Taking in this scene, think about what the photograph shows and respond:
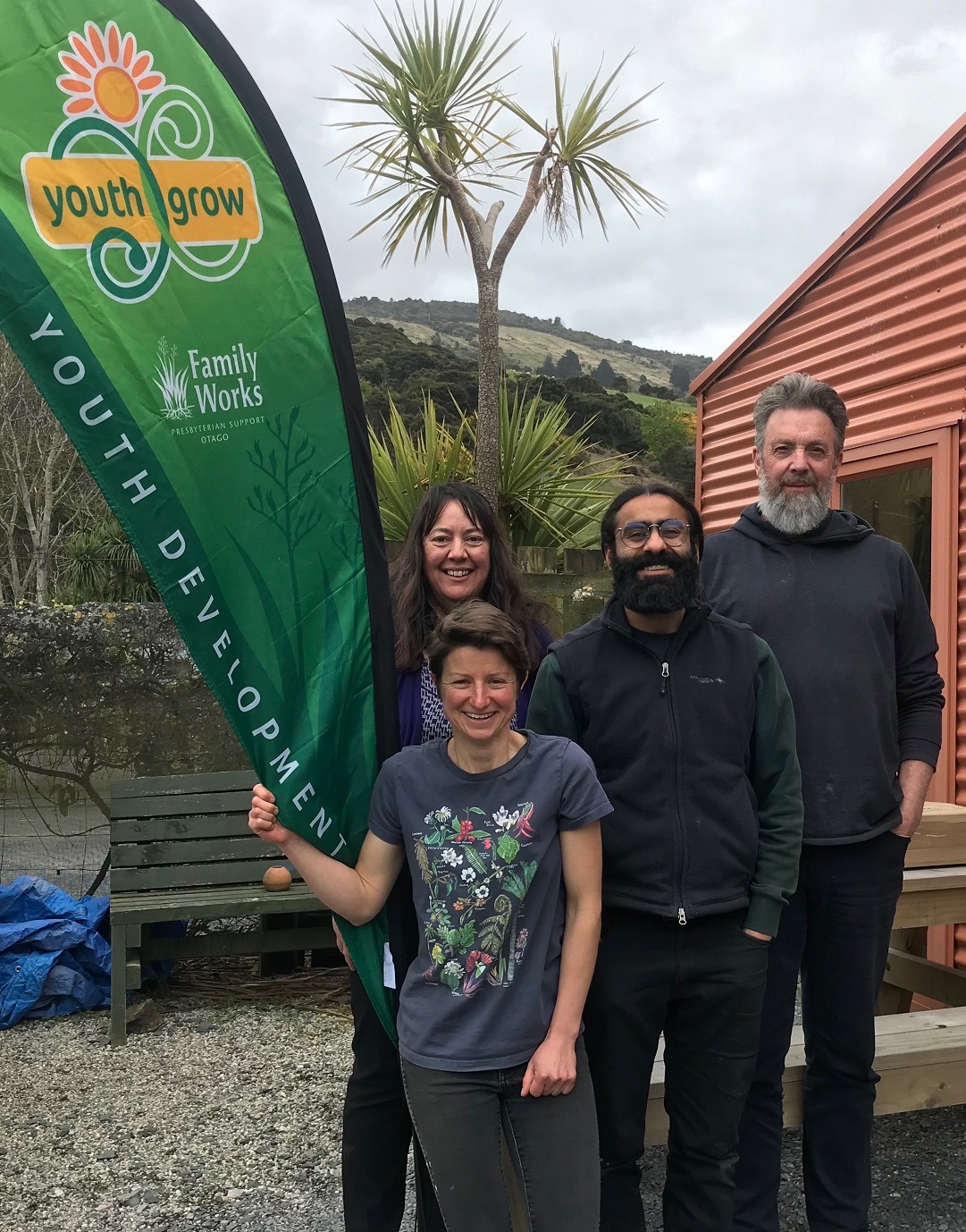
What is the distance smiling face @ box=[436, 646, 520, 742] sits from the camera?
6.56 ft

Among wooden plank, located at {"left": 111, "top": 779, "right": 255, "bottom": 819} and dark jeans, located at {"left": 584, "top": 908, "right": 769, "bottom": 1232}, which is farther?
wooden plank, located at {"left": 111, "top": 779, "right": 255, "bottom": 819}

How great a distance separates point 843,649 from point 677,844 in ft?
2.20

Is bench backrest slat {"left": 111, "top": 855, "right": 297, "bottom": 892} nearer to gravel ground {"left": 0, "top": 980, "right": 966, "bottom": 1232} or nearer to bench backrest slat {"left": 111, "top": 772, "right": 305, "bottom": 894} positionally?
bench backrest slat {"left": 111, "top": 772, "right": 305, "bottom": 894}

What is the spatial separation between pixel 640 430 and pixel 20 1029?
4786 centimetres

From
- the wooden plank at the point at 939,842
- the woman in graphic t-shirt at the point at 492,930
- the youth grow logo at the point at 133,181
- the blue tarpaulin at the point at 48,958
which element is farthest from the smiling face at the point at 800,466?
the blue tarpaulin at the point at 48,958

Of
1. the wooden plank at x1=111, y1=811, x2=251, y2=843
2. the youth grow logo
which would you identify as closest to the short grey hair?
the youth grow logo

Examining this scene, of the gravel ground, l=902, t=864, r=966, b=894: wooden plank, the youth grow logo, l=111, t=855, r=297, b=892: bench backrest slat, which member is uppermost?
the youth grow logo

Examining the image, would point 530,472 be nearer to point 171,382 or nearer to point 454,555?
point 454,555

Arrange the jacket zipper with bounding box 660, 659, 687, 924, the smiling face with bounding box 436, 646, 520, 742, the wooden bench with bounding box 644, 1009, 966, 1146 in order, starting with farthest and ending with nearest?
the wooden bench with bounding box 644, 1009, 966, 1146 < the jacket zipper with bounding box 660, 659, 687, 924 < the smiling face with bounding box 436, 646, 520, 742

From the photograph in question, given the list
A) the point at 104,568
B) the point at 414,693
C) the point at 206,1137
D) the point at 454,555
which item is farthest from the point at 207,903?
the point at 104,568

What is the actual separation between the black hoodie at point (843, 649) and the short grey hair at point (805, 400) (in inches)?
9.3

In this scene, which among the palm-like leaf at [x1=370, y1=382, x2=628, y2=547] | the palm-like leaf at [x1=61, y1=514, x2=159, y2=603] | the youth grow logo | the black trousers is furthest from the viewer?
the palm-like leaf at [x1=61, y1=514, x2=159, y2=603]

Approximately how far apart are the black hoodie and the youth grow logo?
141 centimetres

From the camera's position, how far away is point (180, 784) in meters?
4.82
